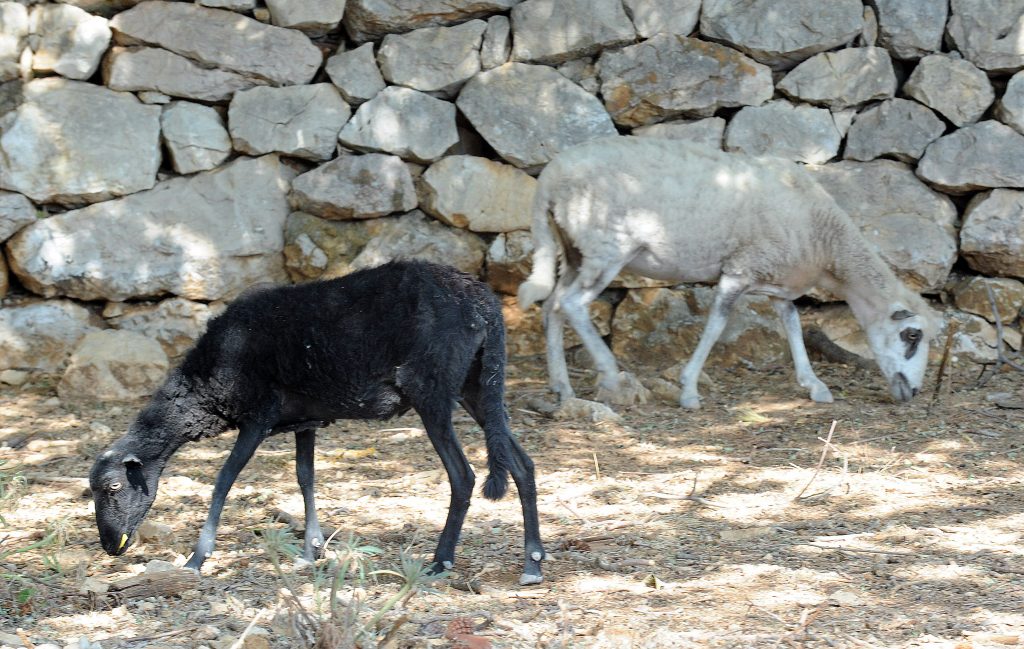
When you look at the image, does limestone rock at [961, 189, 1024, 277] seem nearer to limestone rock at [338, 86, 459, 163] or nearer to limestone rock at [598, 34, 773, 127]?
limestone rock at [598, 34, 773, 127]

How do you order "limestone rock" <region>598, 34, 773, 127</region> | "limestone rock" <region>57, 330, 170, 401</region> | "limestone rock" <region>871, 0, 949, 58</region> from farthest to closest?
1. "limestone rock" <region>871, 0, 949, 58</region>
2. "limestone rock" <region>598, 34, 773, 127</region>
3. "limestone rock" <region>57, 330, 170, 401</region>

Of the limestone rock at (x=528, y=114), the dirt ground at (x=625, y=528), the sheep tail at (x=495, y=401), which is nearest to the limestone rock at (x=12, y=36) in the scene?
the dirt ground at (x=625, y=528)

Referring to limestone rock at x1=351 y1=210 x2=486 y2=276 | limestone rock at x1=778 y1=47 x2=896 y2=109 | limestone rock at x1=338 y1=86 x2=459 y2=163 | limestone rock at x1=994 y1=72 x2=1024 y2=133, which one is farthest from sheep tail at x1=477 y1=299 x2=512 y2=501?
limestone rock at x1=994 y1=72 x2=1024 y2=133

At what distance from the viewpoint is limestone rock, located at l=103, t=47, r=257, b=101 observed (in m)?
7.91

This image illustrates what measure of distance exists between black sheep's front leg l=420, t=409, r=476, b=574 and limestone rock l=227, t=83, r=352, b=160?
4.20 metres

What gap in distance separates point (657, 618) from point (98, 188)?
569 centimetres

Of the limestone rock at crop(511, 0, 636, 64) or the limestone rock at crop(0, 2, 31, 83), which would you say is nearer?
the limestone rock at crop(0, 2, 31, 83)

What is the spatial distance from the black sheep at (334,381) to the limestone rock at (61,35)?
13.4ft

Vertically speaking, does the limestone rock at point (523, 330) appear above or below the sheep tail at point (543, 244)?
below

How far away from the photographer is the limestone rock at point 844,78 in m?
8.30

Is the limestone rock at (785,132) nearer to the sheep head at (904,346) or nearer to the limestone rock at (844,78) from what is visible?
the limestone rock at (844,78)

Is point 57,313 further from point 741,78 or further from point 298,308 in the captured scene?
point 741,78

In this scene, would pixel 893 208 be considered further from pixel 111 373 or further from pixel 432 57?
pixel 111 373

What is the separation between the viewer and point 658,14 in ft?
27.3
